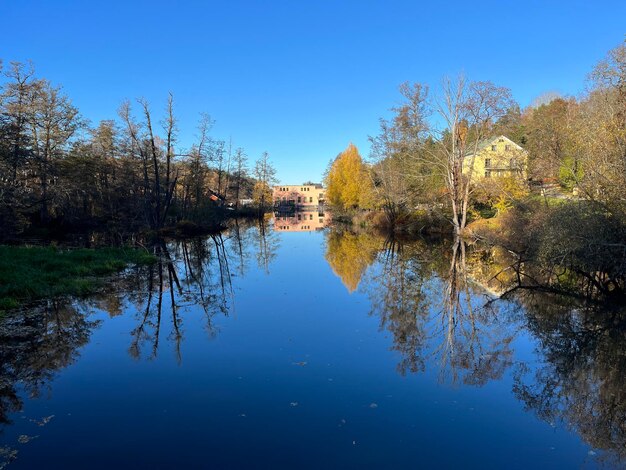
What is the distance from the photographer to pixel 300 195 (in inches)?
4446

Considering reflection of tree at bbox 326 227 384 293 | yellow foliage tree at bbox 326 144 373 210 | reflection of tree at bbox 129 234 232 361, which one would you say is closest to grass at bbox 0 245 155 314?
reflection of tree at bbox 129 234 232 361

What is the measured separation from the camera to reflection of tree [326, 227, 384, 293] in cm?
1533

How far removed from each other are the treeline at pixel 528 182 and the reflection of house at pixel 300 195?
56.0 meters

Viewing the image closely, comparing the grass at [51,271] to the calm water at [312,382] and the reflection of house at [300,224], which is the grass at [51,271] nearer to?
the calm water at [312,382]

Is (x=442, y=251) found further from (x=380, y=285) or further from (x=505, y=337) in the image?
(x=505, y=337)

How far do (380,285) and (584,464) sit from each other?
30.8 ft

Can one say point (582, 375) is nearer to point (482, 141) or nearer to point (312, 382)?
point (312, 382)

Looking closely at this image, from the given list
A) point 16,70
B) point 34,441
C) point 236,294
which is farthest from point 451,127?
point 16,70

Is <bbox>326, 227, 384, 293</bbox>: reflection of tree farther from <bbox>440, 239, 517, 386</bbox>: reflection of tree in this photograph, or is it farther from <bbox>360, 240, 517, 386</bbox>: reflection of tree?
<bbox>440, 239, 517, 386</bbox>: reflection of tree

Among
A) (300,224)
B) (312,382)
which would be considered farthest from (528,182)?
(300,224)

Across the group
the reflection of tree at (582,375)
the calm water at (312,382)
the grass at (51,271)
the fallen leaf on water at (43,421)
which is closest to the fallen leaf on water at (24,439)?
the calm water at (312,382)

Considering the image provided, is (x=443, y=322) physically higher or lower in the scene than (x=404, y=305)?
lower

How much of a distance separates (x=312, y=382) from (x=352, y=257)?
1433cm

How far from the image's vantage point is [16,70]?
2503cm
